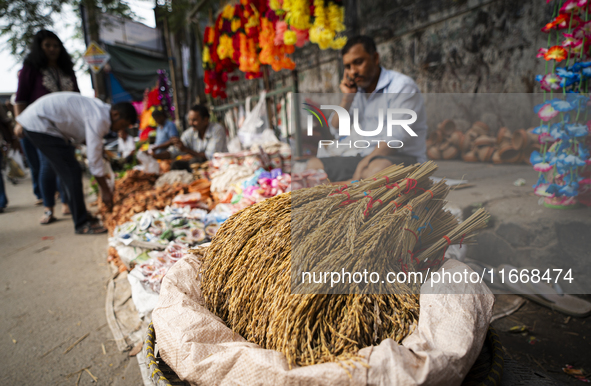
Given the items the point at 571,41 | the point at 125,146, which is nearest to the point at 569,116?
the point at 571,41

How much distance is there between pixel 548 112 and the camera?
2.30 m

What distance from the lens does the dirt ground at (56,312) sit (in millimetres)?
1798

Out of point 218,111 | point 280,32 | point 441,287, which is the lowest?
point 441,287

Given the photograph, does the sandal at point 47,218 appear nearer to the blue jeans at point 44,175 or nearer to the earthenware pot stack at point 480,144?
the blue jeans at point 44,175

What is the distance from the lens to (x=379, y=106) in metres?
2.89

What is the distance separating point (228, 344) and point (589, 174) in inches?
104

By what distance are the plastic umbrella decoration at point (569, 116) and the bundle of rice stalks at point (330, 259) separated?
1.55 m

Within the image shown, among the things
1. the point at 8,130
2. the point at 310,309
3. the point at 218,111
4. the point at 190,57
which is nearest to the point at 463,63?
the point at 310,309

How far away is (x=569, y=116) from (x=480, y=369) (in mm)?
2096

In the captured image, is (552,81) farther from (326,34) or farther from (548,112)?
(326,34)

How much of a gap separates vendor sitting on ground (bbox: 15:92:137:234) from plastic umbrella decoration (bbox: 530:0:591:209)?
405cm

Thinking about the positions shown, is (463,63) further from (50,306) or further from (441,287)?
(50,306)

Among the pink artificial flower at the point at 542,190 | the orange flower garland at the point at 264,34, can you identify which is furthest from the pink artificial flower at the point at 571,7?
the orange flower garland at the point at 264,34

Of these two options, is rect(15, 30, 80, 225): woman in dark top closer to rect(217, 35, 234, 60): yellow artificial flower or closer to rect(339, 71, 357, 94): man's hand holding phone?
rect(217, 35, 234, 60): yellow artificial flower
